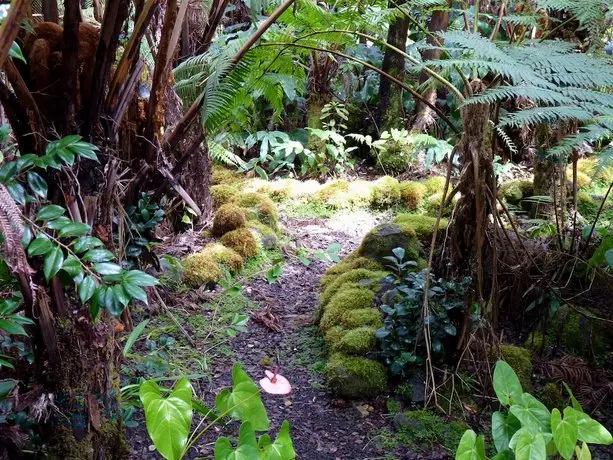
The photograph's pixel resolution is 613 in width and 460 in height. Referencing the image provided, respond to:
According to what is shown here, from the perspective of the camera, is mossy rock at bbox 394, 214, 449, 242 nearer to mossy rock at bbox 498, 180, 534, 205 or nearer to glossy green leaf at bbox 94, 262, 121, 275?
mossy rock at bbox 498, 180, 534, 205

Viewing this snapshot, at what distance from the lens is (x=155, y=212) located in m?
2.48

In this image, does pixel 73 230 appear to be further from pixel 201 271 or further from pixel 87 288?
pixel 201 271

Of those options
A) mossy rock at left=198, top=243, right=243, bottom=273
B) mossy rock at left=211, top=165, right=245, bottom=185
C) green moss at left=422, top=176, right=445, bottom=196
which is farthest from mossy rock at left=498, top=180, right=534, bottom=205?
mossy rock at left=211, top=165, right=245, bottom=185

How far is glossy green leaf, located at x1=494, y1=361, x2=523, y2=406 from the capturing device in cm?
148

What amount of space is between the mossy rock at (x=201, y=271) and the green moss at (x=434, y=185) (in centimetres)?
231

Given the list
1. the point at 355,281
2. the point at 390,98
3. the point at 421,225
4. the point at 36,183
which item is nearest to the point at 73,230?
the point at 36,183

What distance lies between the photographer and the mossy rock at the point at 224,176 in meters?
4.90

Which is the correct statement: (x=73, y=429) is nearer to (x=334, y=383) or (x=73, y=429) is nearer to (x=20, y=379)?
(x=20, y=379)

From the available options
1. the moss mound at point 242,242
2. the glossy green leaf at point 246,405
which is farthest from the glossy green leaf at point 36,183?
the moss mound at point 242,242

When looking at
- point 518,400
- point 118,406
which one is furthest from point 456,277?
point 118,406

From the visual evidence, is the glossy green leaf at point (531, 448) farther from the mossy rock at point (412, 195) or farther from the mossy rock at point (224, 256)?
the mossy rock at point (412, 195)

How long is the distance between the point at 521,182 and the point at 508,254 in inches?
71.4

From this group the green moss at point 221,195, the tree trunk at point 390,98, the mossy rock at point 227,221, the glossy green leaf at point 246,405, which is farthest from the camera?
the tree trunk at point 390,98

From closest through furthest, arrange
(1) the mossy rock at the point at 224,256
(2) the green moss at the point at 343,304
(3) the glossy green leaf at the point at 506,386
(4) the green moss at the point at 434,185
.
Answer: (3) the glossy green leaf at the point at 506,386 → (2) the green moss at the point at 343,304 → (1) the mossy rock at the point at 224,256 → (4) the green moss at the point at 434,185
